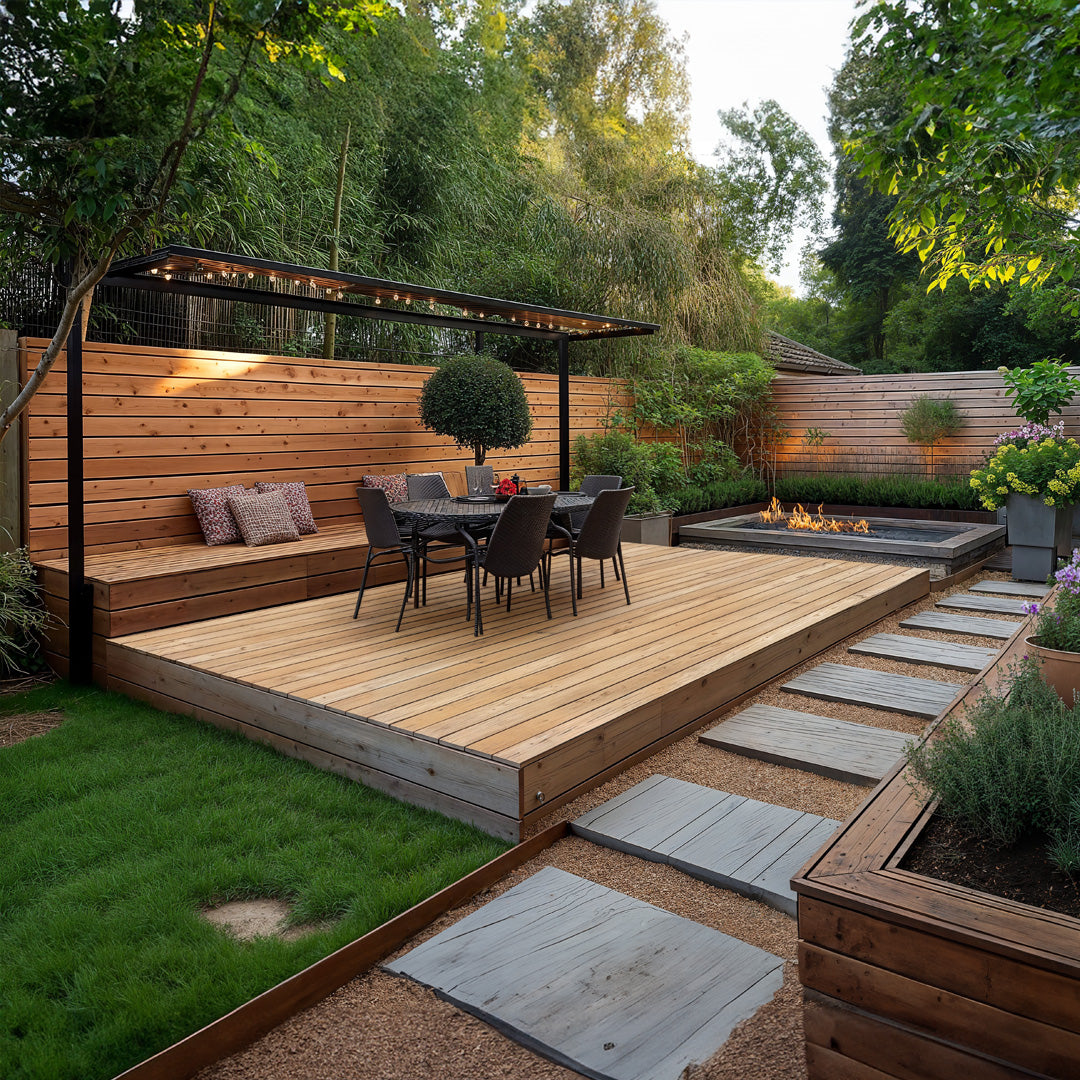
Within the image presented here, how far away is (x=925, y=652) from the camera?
495cm

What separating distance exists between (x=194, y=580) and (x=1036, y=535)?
6786 millimetres

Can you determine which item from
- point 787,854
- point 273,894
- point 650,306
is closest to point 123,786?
point 273,894

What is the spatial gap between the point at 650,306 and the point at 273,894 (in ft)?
29.7

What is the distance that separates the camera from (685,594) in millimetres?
5676

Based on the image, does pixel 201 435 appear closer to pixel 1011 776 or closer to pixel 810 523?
pixel 1011 776

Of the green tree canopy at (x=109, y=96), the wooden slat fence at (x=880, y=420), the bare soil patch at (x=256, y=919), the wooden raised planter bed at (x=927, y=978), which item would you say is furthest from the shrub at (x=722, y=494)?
the wooden raised planter bed at (x=927, y=978)

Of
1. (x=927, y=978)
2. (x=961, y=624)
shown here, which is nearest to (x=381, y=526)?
(x=927, y=978)

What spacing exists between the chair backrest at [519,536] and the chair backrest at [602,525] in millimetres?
392

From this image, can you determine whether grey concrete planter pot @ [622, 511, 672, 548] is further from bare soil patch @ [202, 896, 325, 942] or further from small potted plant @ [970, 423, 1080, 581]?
bare soil patch @ [202, 896, 325, 942]

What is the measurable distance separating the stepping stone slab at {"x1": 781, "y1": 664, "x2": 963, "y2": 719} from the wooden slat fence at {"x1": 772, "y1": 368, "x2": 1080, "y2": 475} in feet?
21.8

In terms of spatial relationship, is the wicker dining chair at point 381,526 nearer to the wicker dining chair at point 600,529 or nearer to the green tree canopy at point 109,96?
the wicker dining chair at point 600,529

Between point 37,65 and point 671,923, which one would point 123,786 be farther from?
point 37,65

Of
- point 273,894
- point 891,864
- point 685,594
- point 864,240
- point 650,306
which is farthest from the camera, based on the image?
point 864,240

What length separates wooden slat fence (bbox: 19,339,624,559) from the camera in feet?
16.7
